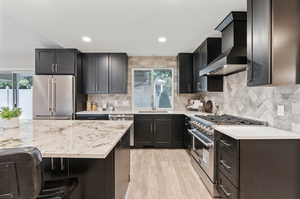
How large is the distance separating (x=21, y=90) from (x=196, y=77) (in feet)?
16.9

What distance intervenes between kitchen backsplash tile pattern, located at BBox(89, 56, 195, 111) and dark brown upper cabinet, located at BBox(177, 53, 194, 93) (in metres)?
0.36

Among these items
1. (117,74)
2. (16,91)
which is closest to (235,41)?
(117,74)

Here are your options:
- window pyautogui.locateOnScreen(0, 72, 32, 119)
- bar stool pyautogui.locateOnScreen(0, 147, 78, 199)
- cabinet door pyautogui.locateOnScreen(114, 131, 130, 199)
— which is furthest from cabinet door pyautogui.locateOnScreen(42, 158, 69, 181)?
window pyautogui.locateOnScreen(0, 72, 32, 119)

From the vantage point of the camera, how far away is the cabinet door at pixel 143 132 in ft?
14.5

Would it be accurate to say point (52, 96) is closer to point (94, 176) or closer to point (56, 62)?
point (56, 62)

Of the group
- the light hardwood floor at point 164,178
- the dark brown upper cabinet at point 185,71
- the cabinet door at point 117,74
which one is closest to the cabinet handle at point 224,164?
the light hardwood floor at point 164,178

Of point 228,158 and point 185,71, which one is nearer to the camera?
point 228,158

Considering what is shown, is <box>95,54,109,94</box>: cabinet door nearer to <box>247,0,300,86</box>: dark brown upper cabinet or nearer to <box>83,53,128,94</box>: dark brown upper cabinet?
<box>83,53,128,94</box>: dark brown upper cabinet

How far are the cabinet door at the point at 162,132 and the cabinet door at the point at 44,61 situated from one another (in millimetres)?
2861

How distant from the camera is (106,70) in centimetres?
468

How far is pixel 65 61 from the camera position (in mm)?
4285

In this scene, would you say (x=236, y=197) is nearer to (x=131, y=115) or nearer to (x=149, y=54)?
(x=131, y=115)

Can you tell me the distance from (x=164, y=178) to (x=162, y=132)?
5.37 ft

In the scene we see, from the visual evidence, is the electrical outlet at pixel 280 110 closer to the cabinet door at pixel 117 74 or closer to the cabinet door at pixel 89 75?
the cabinet door at pixel 117 74
